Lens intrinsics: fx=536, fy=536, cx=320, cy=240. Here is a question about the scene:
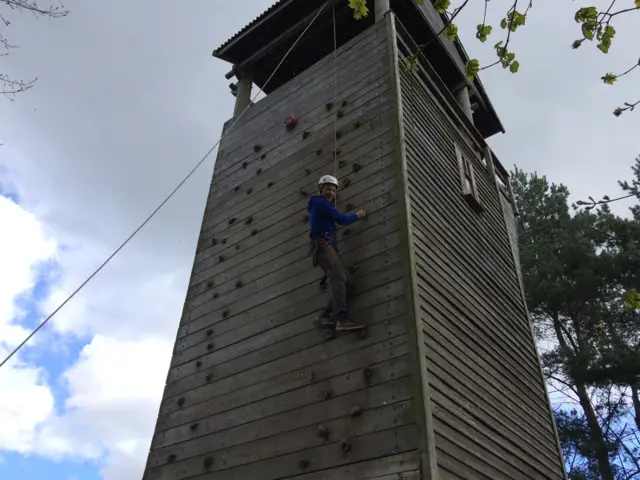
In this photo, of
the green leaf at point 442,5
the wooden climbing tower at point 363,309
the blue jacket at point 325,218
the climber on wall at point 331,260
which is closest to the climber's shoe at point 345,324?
the climber on wall at point 331,260

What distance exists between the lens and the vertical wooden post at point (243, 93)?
925cm

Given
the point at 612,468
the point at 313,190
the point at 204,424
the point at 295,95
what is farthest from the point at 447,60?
the point at 612,468

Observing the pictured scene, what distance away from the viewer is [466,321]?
5.51m

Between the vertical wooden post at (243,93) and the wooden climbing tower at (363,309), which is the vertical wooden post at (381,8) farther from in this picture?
the vertical wooden post at (243,93)

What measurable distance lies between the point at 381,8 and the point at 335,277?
16.4ft

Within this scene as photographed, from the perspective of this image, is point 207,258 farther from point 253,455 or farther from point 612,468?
point 612,468

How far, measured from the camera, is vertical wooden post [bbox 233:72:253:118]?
9.25m

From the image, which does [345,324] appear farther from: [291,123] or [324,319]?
[291,123]

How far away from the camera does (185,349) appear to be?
625cm

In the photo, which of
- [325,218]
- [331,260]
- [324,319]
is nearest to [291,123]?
[325,218]

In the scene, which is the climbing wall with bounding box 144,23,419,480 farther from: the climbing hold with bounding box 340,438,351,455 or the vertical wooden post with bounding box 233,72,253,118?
the vertical wooden post with bounding box 233,72,253,118

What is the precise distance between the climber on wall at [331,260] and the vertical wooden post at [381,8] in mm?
3935

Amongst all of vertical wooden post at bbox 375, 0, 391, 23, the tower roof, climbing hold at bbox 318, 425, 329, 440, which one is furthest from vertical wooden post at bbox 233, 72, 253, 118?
climbing hold at bbox 318, 425, 329, 440

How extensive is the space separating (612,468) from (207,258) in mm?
13039
